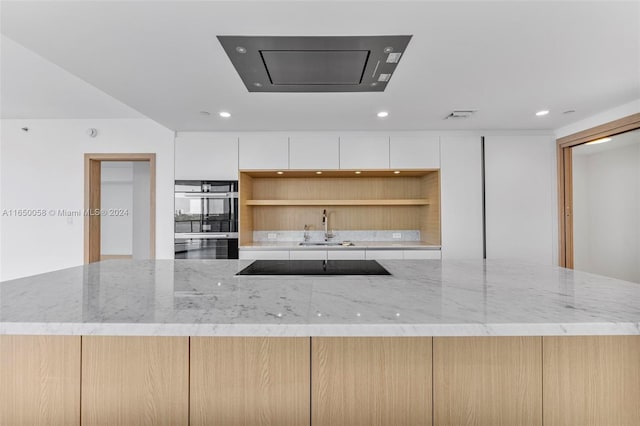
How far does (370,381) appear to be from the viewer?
1.07 meters

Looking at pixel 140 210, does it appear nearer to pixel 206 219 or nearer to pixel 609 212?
pixel 206 219

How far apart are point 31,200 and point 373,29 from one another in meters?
4.65

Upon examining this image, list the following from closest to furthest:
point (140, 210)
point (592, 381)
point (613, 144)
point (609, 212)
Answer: point (592, 381) → point (613, 144) → point (609, 212) → point (140, 210)

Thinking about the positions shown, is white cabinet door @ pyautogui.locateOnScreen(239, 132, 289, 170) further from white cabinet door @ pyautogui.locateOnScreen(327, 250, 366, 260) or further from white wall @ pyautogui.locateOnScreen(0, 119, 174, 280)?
white wall @ pyautogui.locateOnScreen(0, 119, 174, 280)

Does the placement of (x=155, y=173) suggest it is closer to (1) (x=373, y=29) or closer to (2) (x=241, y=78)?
(2) (x=241, y=78)

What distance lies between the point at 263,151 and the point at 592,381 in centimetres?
343

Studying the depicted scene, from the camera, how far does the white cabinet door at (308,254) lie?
12.1 ft

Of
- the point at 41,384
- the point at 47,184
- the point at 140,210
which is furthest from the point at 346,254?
the point at 140,210

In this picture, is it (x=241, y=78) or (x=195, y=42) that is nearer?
(x=195, y=42)

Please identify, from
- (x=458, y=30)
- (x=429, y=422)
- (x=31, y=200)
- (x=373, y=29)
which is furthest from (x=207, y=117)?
(x=429, y=422)

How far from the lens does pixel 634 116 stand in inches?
112

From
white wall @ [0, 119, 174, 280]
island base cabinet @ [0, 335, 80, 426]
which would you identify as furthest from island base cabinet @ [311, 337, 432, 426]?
white wall @ [0, 119, 174, 280]

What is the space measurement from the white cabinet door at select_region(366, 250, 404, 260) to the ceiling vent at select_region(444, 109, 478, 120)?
5.20 feet

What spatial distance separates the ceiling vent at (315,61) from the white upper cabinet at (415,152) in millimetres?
1499
